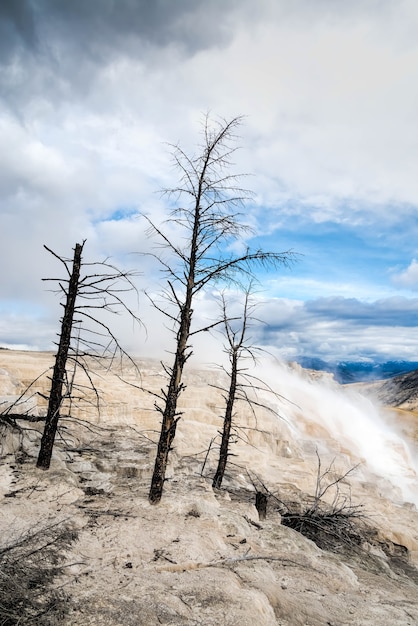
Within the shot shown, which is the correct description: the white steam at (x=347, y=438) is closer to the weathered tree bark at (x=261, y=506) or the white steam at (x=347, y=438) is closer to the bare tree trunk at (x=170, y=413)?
the weathered tree bark at (x=261, y=506)

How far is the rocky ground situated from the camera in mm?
5180

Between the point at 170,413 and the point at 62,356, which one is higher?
the point at 62,356

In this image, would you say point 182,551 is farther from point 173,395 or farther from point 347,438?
point 347,438

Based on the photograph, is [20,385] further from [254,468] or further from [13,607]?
[13,607]

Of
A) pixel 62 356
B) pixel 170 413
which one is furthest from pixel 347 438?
pixel 62 356

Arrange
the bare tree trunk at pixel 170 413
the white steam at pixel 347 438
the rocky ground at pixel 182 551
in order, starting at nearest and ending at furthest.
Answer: the rocky ground at pixel 182 551
the bare tree trunk at pixel 170 413
the white steam at pixel 347 438

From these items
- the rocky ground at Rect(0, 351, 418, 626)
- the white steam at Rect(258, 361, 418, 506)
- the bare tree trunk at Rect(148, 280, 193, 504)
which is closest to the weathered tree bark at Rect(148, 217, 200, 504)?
the bare tree trunk at Rect(148, 280, 193, 504)

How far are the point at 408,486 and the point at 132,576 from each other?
129 ft

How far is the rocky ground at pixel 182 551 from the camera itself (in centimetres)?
518

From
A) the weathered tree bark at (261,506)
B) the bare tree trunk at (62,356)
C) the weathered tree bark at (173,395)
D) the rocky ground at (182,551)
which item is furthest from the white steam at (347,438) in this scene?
the bare tree trunk at (62,356)

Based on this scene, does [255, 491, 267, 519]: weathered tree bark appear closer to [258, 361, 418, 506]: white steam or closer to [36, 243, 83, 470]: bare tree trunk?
[36, 243, 83, 470]: bare tree trunk

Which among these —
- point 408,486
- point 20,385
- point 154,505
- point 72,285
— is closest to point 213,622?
point 154,505

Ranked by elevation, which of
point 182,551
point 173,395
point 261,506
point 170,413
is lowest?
point 261,506

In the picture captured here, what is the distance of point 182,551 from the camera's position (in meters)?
→ 7.17
